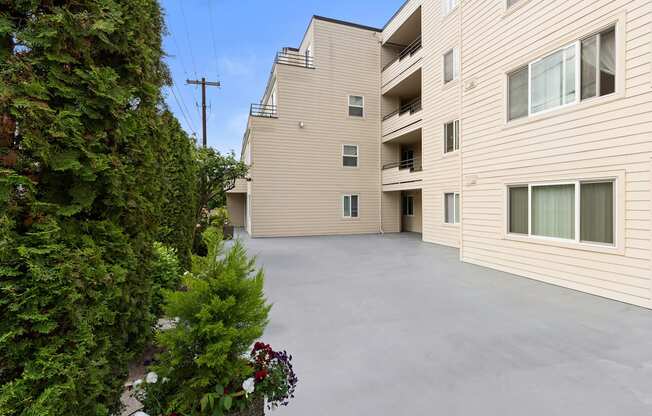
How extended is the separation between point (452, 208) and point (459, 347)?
8113mm

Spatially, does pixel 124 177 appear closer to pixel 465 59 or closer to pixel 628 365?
pixel 628 365

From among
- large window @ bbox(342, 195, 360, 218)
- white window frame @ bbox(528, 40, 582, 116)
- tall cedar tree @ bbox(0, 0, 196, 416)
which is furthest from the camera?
large window @ bbox(342, 195, 360, 218)

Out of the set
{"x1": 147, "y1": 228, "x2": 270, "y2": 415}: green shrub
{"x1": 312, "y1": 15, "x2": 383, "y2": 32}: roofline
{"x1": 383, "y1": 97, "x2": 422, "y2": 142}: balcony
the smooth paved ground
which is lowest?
the smooth paved ground

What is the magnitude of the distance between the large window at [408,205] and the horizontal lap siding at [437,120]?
3.59 metres

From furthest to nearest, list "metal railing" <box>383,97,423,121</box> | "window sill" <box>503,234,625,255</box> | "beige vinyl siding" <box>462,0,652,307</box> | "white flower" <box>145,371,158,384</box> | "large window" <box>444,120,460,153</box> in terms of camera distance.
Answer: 1. "metal railing" <box>383,97,423,121</box>
2. "large window" <box>444,120,460,153</box>
3. "window sill" <box>503,234,625,255</box>
4. "beige vinyl siding" <box>462,0,652,307</box>
5. "white flower" <box>145,371,158,384</box>

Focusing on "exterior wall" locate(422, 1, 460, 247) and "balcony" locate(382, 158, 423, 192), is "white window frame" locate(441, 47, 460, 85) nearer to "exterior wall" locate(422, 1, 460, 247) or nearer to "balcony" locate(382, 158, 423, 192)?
"exterior wall" locate(422, 1, 460, 247)

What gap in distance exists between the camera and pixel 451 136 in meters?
10.6

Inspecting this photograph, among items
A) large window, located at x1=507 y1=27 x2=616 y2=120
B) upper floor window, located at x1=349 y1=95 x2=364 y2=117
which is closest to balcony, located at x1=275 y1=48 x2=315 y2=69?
upper floor window, located at x1=349 y1=95 x2=364 y2=117

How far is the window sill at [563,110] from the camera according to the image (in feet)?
15.6

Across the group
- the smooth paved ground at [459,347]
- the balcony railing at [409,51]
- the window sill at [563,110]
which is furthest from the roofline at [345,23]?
the smooth paved ground at [459,347]

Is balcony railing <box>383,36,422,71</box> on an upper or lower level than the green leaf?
upper

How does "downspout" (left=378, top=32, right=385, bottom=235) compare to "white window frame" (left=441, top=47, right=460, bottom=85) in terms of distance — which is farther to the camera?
"downspout" (left=378, top=32, right=385, bottom=235)

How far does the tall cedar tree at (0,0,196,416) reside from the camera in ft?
4.57

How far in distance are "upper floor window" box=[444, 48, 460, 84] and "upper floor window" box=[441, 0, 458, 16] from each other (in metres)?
1.39
